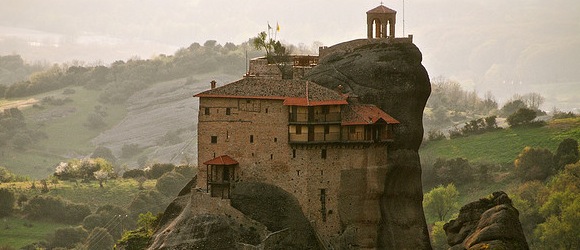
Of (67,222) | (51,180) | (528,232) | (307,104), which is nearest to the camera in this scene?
(307,104)

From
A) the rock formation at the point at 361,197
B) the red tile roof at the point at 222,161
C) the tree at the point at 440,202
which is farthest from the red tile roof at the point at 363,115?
the tree at the point at 440,202

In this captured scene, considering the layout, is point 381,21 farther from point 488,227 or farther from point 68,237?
point 68,237

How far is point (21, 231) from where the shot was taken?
14825cm

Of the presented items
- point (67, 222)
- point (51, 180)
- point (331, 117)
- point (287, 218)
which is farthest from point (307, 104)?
point (51, 180)

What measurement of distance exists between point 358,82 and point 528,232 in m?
38.8

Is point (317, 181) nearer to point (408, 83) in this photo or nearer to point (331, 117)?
point (331, 117)

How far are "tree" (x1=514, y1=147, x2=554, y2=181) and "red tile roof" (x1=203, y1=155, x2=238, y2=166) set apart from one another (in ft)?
184

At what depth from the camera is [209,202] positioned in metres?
92.2

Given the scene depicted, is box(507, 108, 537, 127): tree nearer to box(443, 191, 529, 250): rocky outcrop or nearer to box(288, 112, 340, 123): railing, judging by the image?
box(443, 191, 529, 250): rocky outcrop

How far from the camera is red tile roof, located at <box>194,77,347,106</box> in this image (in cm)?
Answer: 9138

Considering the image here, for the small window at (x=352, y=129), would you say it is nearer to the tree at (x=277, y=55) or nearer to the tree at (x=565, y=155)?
the tree at (x=277, y=55)

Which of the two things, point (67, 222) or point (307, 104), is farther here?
point (67, 222)

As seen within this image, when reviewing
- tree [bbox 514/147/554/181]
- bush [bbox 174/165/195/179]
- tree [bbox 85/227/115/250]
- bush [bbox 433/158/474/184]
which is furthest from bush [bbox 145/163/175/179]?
tree [bbox 514/147/554/181]

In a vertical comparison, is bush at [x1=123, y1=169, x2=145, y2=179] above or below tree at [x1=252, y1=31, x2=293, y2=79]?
below
